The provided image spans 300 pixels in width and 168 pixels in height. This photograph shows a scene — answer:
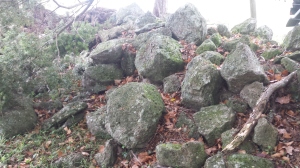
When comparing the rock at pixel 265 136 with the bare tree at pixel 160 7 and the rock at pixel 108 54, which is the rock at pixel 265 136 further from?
the bare tree at pixel 160 7

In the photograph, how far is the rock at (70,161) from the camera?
215 inches

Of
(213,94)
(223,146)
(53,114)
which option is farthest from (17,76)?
(223,146)

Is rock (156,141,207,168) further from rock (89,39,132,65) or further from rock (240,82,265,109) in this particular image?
rock (89,39,132,65)

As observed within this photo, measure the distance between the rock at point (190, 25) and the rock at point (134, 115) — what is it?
3228 millimetres

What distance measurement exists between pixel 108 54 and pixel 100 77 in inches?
30.7

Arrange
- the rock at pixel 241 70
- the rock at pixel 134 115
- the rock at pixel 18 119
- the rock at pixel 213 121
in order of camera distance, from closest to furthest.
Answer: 1. the rock at pixel 213 121
2. the rock at pixel 241 70
3. the rock at pixel 134 115
4. the rock at pixel 18 119

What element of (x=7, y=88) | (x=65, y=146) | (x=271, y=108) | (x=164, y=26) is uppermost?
(x=164, y=26)

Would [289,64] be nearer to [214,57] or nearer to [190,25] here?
[214,57]

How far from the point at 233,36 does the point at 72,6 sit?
569cm

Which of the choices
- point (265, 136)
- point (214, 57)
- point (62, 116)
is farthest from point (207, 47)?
point (62, 116)

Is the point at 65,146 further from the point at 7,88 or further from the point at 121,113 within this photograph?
the point at 7,88

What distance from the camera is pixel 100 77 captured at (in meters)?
8.06

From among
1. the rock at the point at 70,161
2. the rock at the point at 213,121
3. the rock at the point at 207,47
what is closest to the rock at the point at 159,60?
the rock at the point at 207,47

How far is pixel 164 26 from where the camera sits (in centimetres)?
938
